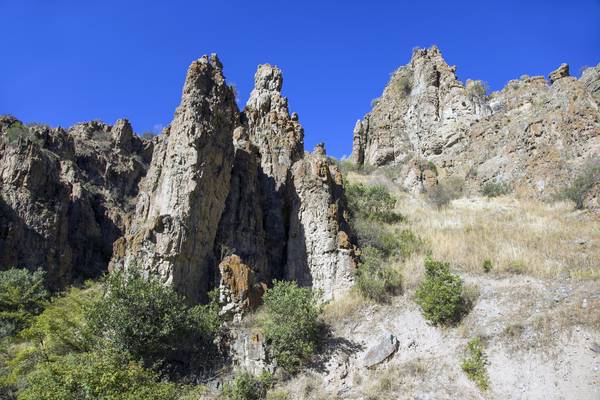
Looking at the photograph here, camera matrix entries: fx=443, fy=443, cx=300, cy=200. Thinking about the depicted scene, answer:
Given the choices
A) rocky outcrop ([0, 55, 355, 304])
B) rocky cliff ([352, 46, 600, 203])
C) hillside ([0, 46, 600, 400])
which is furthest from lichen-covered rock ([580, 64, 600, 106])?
rocky outcrop ([0, 55, 355, 304])

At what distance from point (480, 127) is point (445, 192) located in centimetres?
780

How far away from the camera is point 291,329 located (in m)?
11.3

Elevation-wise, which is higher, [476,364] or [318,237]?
[318,237]

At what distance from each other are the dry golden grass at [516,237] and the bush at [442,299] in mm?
2094

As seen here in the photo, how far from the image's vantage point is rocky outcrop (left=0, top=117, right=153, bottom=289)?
2294 cm

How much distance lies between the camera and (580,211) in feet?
63.7

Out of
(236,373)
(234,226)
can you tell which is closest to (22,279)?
(234,226)

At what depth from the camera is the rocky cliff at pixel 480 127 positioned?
24.9 meters

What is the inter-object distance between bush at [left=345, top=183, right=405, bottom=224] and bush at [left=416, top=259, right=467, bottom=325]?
774cm

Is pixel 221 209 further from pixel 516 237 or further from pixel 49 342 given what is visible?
pixel 516 237

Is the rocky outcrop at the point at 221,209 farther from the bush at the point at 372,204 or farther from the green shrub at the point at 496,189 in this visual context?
the green shrub at the point at 496,189

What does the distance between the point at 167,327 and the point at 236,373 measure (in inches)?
81.5

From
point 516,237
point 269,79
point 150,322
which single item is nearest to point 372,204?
point 516,237

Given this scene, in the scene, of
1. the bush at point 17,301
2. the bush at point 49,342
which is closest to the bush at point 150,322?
the bush at point 49,342
